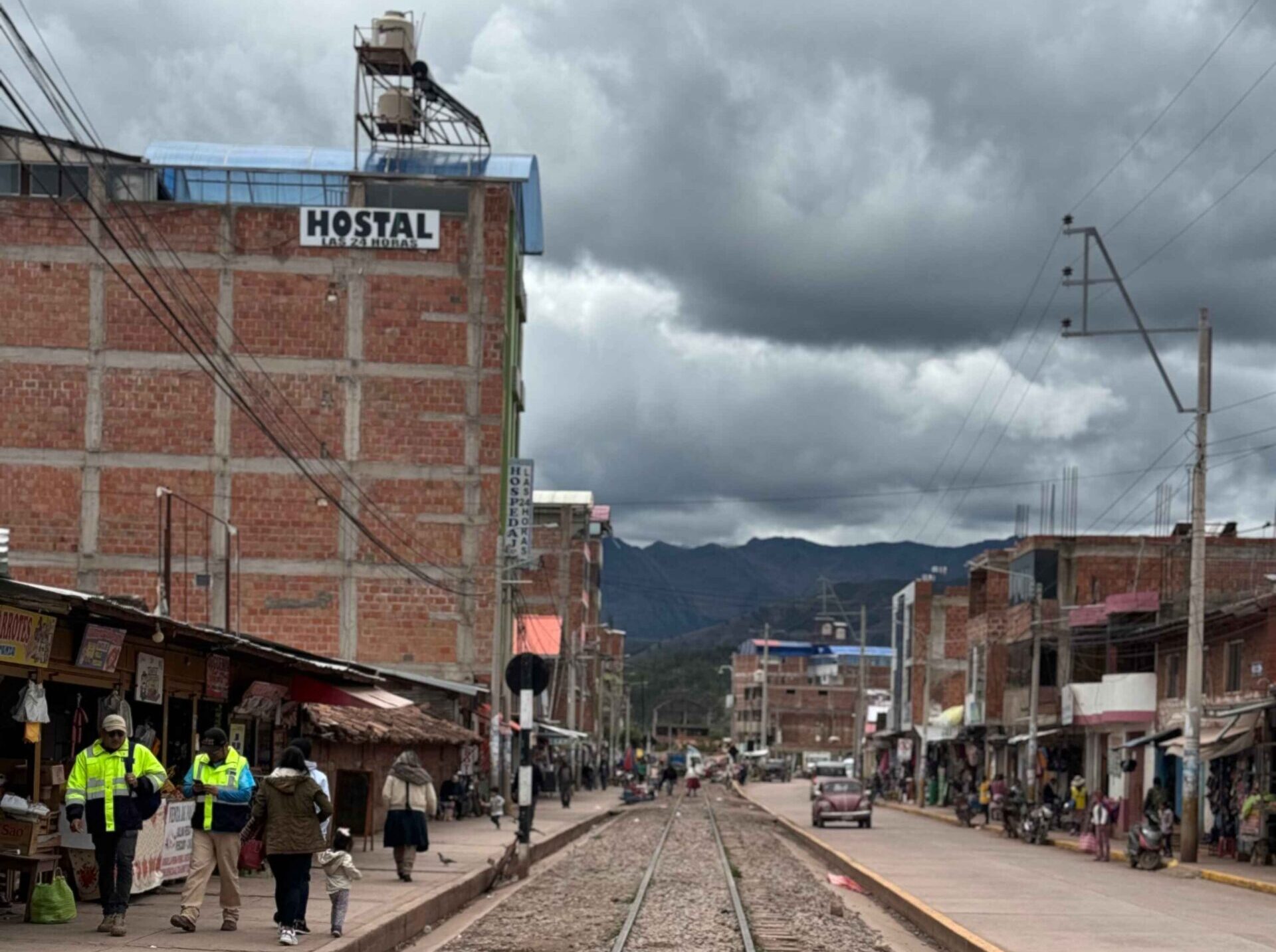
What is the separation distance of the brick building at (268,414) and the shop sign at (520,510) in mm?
884

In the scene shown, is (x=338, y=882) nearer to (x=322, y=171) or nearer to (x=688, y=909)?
(x=688, y=909)

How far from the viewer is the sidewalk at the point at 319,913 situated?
14141mm

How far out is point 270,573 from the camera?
50.9 metres

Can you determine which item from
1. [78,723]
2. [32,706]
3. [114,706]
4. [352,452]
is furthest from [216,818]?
[352,452]

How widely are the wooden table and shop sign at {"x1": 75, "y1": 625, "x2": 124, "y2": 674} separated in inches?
69.8

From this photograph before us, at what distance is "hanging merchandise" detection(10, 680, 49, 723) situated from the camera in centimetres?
1493

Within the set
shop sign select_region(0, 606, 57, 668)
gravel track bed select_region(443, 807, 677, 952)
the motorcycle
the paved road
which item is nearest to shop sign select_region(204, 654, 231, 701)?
gravel track bed select_region(443, 807, 677, 952)

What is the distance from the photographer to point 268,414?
50.7m

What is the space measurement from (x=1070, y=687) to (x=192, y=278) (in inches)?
1132

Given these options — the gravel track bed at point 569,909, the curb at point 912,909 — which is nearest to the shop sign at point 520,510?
the gravel track bed at point 569,909

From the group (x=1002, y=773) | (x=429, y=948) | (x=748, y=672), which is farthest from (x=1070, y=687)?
(x=748, y=672)

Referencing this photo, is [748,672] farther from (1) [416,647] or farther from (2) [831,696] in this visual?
(1) [416,647]

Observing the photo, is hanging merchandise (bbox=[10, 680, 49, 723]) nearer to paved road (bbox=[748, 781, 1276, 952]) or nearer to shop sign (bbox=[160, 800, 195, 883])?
shop sign (bbox=[160, 800, 195, 883])

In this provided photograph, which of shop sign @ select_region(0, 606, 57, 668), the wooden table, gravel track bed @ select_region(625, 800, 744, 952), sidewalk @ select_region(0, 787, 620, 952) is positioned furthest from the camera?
gravel track bed @ select_region(625, 800, 744, 952)
